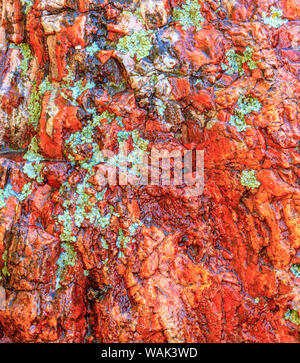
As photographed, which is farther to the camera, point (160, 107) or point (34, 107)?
point (34, 107)

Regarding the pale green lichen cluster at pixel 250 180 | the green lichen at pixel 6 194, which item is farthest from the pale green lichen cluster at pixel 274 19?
the green lichen at pixel 6 194

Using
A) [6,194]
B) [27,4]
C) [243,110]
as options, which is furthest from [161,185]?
[27,4]

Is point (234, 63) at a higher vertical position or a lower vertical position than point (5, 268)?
higher

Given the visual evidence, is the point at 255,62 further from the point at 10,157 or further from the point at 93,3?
the point at 10,157

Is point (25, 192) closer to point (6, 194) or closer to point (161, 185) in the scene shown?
point (6, 194)

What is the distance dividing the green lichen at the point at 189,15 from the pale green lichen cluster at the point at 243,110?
794 mm

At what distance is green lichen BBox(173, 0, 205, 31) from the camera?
2867mm

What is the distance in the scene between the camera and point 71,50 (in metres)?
2.84

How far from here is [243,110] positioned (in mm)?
2799

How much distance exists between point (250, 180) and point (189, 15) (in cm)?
162

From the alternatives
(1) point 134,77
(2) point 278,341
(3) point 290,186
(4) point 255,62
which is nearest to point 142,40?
(1) point 134,77

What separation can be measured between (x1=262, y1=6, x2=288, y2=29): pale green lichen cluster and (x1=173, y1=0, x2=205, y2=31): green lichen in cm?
57

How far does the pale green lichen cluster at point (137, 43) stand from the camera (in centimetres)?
284

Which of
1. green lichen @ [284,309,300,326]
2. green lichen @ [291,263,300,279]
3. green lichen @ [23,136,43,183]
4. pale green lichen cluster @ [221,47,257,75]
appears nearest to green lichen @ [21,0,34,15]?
green lichen @ [23,136,43,183]
